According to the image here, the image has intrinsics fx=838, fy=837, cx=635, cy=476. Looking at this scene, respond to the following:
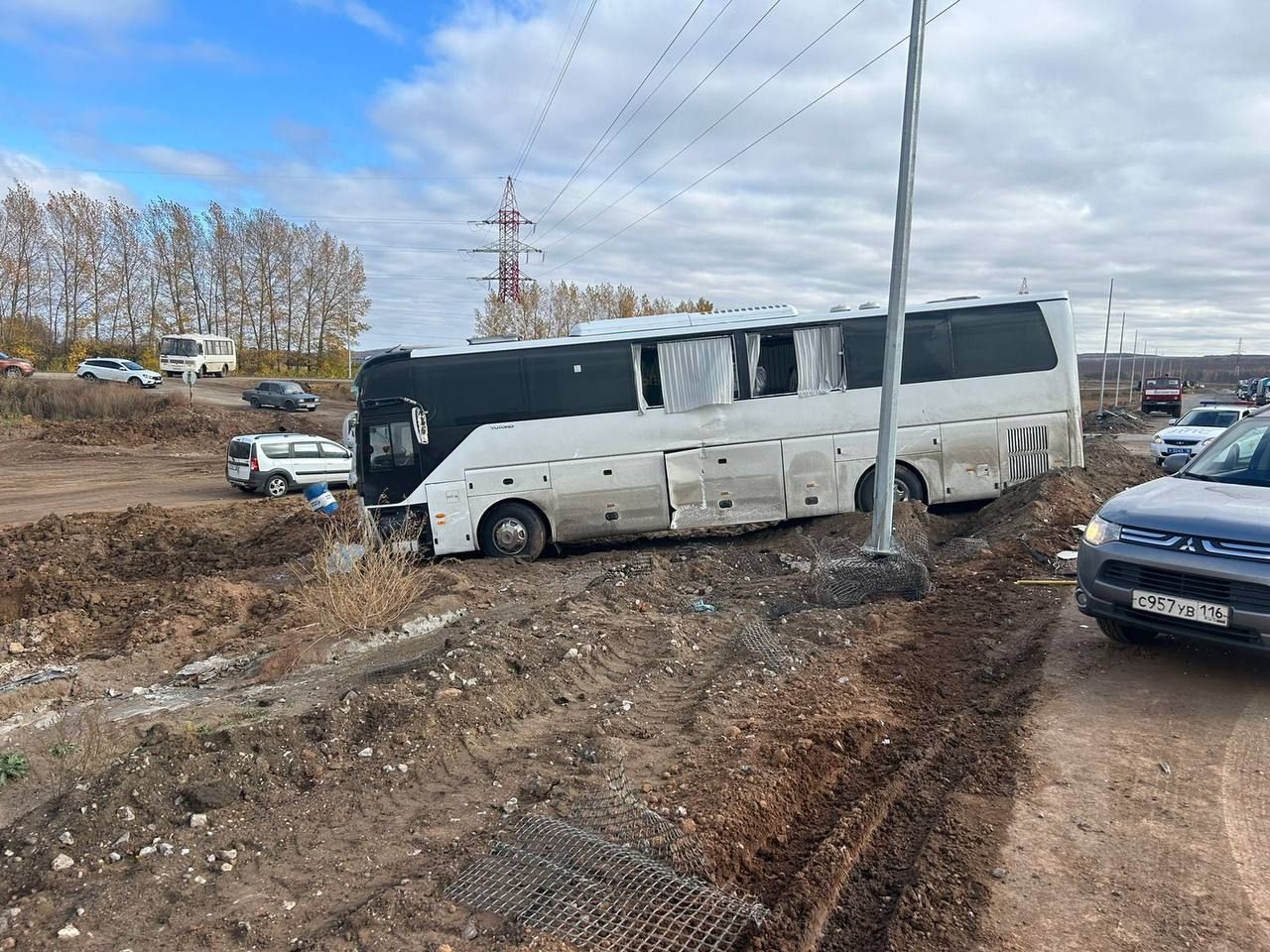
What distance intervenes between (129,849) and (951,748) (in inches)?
168

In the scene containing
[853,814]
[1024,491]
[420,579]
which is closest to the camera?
[853,814]

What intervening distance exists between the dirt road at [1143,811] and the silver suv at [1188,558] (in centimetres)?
45

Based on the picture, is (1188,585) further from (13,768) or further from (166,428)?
(166,428)

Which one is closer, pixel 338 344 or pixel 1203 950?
pixel 1203 950

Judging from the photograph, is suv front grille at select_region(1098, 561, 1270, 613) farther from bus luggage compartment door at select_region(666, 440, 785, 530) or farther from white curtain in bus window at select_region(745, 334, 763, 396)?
white curtain in bus window at select_region(745, 334, 763, 396)

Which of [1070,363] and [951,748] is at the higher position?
[1070,363]

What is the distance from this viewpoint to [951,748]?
4793 millimetres

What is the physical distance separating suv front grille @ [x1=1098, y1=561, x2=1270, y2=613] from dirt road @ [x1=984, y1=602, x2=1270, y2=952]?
0.66 metres

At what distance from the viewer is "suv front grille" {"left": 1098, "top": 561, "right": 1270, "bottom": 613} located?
5117mm

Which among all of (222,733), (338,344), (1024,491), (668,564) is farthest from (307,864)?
(338,344)

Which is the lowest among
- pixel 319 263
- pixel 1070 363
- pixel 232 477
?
pixel 232 477

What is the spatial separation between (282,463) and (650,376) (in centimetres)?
1442

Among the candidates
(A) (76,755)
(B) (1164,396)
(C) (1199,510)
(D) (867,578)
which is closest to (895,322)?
(D) (867,578)

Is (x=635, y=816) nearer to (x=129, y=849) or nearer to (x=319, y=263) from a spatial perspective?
(x=129, y=849)
